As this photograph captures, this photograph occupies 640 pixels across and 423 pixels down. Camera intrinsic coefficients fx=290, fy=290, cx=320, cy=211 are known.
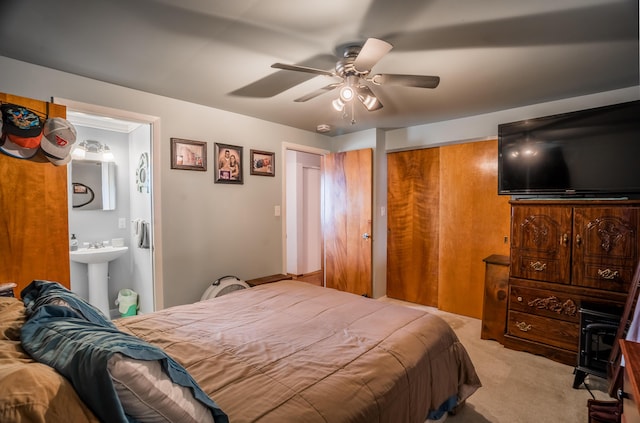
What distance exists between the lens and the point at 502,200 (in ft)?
10.6

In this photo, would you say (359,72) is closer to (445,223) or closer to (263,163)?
(263,163)

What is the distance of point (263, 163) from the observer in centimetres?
358

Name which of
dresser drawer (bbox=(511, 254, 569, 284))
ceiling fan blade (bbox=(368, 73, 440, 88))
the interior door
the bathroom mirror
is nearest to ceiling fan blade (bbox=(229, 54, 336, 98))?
ceiling fan blade (bbox=(368, 73, 440, 88))

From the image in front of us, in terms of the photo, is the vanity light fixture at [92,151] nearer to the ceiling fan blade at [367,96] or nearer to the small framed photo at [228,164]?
the small framed photo at [228,164]

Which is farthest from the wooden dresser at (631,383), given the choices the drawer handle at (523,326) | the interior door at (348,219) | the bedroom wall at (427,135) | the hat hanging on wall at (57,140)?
the hat hanging on wall at (57,140)

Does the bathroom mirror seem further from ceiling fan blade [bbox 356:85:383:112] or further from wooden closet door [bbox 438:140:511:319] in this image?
wooden closet door [bbox 438:140:511:319]

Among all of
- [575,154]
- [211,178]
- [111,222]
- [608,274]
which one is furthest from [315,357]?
[111,222]

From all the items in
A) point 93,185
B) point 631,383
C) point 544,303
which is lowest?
point 544,303

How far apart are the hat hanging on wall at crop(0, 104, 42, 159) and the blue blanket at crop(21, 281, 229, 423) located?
1.16m

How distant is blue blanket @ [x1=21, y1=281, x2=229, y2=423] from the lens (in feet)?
2.37

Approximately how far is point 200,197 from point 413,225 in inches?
107

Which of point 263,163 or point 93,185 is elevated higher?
point 263,163

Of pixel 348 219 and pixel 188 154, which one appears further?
pixel 348 219

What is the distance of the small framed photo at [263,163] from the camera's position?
349 cm
